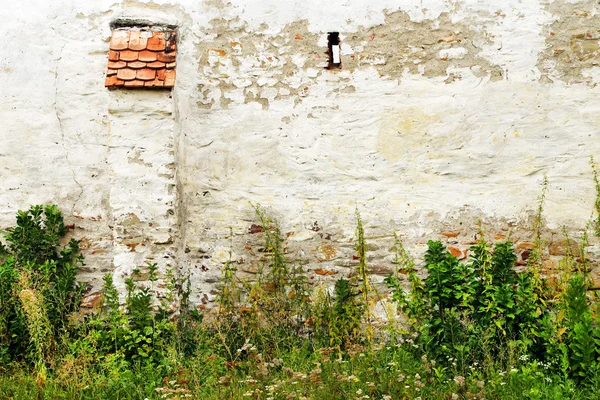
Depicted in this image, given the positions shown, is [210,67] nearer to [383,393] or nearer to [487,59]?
[487,59]

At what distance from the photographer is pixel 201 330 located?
17.8ft

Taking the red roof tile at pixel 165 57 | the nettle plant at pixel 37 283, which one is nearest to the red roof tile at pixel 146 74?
the red roof tile at pixel 165 57

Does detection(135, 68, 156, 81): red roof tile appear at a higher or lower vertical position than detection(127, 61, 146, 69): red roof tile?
lower

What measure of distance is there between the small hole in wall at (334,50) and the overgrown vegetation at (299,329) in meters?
1.70


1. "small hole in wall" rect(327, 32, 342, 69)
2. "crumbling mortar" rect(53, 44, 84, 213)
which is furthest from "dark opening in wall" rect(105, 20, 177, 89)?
"small hole in wall" rect(327, 32, 342, 69)

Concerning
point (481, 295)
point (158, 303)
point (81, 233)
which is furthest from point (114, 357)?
point (481, 295)

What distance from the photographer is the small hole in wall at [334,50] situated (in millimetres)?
6043

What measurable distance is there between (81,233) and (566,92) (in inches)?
199

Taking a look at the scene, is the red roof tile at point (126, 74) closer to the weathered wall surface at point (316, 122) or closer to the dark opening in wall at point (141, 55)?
the dark opening in wall at point (141, 55)

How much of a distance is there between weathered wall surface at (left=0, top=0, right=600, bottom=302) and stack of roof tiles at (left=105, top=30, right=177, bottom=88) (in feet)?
0.48

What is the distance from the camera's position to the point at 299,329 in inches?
223

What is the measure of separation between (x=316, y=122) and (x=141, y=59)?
1.79 metres

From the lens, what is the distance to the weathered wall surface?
19.0ft

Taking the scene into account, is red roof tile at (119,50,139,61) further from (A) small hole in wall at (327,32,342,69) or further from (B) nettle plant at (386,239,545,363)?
(B) nettle plant at (386,239,545,363)
